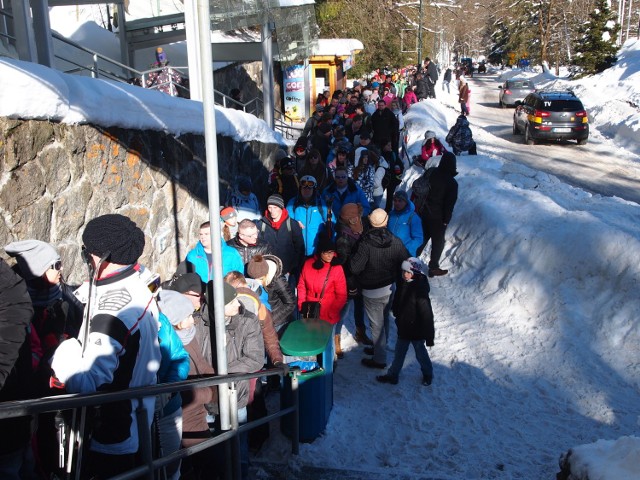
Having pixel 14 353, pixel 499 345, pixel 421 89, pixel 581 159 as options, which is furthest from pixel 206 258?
pixel 421 89

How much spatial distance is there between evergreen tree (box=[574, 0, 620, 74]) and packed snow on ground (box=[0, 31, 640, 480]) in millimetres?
30804

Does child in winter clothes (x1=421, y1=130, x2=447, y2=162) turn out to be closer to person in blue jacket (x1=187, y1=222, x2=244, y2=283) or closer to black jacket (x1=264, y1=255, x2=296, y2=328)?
black jacket (x1=264, y1=255, x2=296, y2=328)

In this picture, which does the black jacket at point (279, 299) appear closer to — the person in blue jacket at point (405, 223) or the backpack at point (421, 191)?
the person in blue jacket at point (405, 223)

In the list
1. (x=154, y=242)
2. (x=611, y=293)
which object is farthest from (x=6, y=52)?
(x=611, y=293)

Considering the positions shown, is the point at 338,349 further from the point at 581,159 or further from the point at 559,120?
the point at 559,120

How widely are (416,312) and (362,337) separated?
1359 millimetres

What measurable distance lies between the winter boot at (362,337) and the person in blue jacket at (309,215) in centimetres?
115

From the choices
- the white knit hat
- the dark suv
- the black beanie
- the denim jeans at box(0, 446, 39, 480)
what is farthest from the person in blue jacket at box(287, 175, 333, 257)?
the dark suv

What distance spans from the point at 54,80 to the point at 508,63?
6897 cm

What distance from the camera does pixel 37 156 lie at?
4.08 metres

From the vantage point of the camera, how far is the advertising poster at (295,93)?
2131 centimetres

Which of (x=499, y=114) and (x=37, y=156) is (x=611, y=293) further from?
(x=499, y=114)

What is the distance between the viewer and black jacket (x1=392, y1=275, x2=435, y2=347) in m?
5.69

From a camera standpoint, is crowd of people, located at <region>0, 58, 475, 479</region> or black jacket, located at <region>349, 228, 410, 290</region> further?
black jacket, located at <region>349, 228, 410, 290</region>
